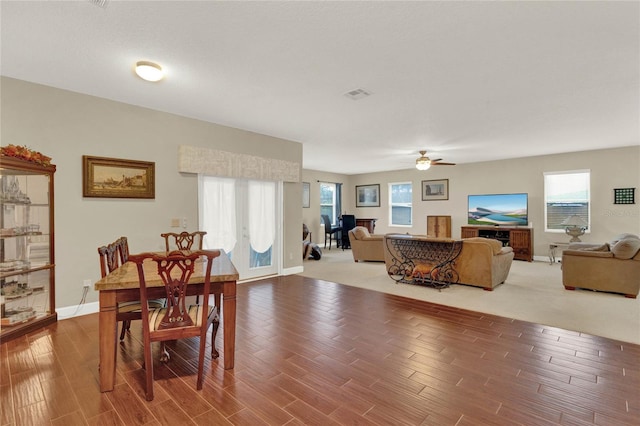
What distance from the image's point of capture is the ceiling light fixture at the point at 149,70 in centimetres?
294

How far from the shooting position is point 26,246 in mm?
3328

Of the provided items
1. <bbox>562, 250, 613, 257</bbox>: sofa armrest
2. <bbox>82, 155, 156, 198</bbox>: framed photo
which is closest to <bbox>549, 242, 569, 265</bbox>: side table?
<bbox>562, 250, 613, 257</bbox>: sofa armrest

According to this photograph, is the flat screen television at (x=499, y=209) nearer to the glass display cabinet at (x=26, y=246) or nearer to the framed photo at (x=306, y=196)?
the framed photo at (x=306, y=196)

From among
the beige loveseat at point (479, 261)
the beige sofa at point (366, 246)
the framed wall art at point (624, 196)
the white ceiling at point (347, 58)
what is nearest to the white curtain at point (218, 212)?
the white ceiling at point (347, 58)

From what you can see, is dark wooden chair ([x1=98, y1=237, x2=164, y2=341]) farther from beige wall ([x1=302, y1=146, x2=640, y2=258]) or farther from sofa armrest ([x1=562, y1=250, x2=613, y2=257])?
beige wall ([x1=302, y1=146, x2=640, y2=258])

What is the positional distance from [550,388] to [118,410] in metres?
2.92

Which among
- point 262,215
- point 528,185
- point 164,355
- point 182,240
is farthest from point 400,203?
point 164,355

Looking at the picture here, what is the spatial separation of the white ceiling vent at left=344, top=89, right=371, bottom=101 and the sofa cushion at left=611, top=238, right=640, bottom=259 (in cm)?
434

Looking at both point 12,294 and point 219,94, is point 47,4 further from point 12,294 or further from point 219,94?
point 12,294

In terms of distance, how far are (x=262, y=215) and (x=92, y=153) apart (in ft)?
8.92

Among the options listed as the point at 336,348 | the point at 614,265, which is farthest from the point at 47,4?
the point at 614,265

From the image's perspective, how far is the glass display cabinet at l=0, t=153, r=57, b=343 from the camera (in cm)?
312

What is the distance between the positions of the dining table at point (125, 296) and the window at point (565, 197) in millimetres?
7969

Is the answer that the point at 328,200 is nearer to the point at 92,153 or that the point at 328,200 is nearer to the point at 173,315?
the point at 92,153
